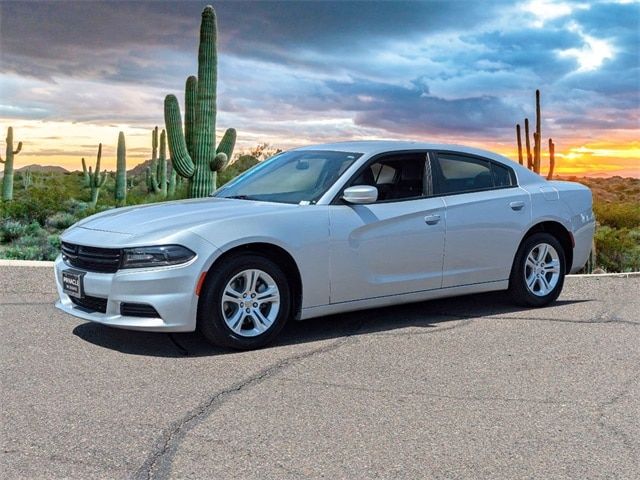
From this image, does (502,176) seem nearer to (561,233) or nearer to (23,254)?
(561,233)

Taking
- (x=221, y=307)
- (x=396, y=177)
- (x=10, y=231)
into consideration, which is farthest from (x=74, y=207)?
(x=221, y=307)

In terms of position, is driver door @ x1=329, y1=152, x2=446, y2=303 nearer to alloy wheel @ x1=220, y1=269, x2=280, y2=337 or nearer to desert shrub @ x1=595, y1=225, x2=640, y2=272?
alloy wheel @ x1=220, y1=269, x2=280, y2=337

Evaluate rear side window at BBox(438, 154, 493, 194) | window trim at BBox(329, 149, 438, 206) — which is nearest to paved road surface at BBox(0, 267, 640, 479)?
window trim at BBox(329, 149, 438, 206)

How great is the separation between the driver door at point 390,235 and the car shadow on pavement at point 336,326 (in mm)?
399

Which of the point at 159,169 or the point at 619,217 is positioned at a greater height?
the point at 159,169

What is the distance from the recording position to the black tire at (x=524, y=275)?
873 cm

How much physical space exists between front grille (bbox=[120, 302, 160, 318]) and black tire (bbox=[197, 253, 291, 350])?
1.15 feet

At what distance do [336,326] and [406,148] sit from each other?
70.2 inches

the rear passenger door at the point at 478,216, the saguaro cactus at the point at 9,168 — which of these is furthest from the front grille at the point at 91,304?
the saguaro cactus at the point at 9,168

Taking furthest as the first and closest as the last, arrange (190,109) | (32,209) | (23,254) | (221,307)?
(32,209), (190,109), (23,254), (221,307)

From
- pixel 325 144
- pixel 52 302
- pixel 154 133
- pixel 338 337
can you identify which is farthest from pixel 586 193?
pixel 154 133

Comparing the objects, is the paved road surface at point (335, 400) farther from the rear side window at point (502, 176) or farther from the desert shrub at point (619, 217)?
the desert shrub at point (619, 217)

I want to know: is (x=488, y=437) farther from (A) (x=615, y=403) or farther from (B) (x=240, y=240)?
(B) (x=240, y=240)

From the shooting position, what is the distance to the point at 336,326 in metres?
7.90
